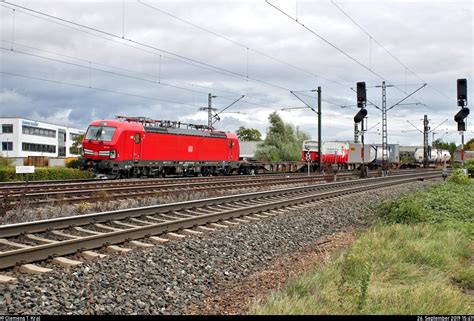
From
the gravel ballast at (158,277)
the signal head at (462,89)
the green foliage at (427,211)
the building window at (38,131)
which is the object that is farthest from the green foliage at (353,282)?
the building window at (38,131)

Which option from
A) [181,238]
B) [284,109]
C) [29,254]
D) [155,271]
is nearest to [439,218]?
[181,238]

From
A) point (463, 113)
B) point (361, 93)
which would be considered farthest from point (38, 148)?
point (463, 113)

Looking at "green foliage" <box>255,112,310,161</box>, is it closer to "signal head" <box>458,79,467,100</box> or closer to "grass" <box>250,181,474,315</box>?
"signal head" <box>458,79,467,100</box>

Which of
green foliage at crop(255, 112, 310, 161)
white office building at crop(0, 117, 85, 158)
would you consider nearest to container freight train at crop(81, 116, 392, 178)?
green foliage at crop(255, 112, 310, 161)

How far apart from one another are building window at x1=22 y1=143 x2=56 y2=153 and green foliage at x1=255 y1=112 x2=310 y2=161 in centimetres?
4153

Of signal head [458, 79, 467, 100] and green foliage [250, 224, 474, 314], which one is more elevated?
signal head [458, 79, 467, 100]

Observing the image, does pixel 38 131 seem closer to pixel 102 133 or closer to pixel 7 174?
pixel 7 174

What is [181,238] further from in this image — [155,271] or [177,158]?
[177,158]

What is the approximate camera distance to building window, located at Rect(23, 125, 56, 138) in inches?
3214

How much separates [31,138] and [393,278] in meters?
85.6

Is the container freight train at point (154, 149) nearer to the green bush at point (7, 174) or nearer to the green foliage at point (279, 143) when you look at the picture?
the green bush at point (7, 174)

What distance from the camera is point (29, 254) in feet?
21.9

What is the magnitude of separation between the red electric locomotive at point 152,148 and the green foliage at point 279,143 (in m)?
28.0

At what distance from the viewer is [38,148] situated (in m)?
87.0
